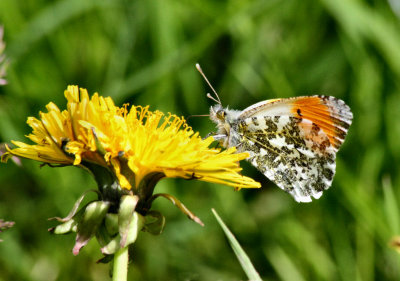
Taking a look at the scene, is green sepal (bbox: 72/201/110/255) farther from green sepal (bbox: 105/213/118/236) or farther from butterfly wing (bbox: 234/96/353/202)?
butterfly wing (bbox: 234/96/353/202)

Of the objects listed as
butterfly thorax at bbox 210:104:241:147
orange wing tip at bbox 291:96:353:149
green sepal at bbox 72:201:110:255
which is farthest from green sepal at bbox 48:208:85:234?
orange wing tip at bbox 291:96:353:149

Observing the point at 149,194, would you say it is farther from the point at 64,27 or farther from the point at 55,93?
the point at 64,27

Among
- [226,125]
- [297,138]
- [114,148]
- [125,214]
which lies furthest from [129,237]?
[297,138]

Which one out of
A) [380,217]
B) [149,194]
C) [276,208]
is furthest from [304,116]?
[276,208]

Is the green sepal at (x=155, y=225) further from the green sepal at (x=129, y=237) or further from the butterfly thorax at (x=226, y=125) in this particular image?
the butterfly thorax at (x=226, y=125)

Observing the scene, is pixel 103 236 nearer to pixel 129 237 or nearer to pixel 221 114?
pixel 129 237

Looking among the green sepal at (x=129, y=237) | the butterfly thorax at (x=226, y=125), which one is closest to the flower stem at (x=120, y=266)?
the green sepal at (x=129, y=237)
